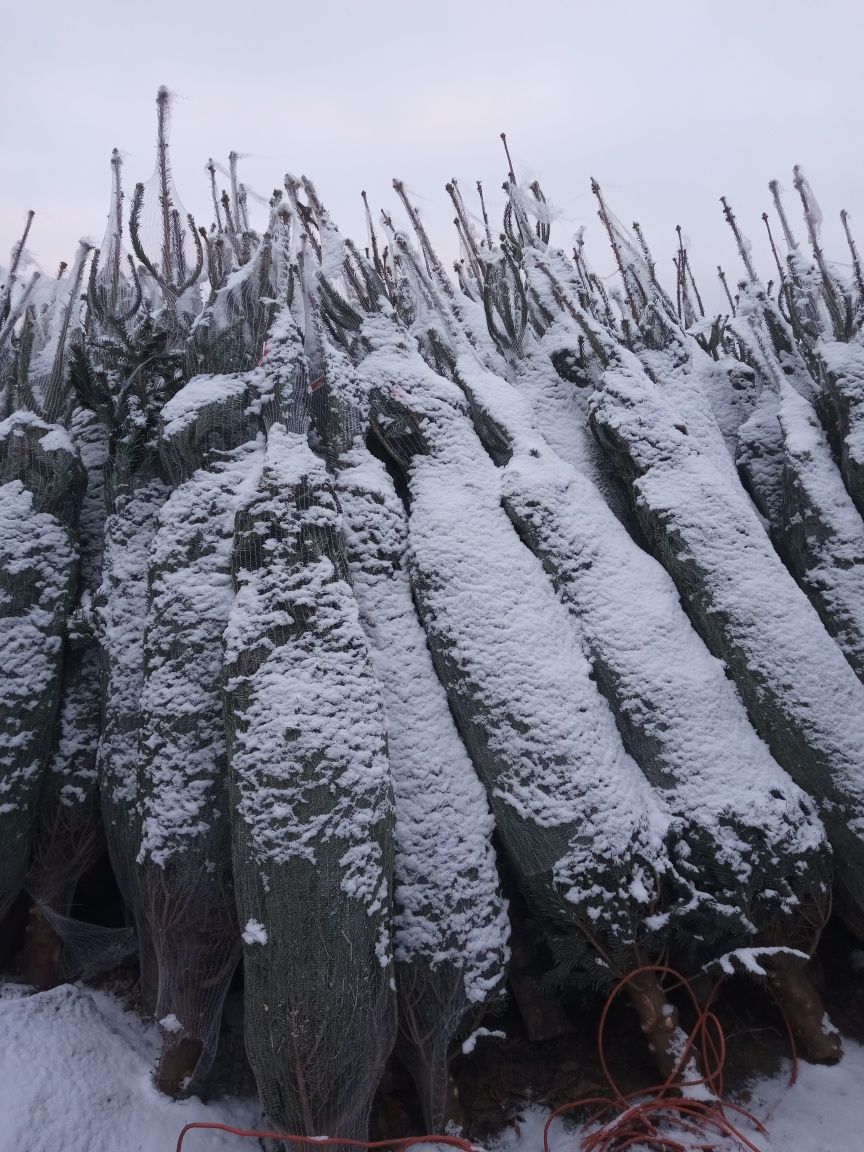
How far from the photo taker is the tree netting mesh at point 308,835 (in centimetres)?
194

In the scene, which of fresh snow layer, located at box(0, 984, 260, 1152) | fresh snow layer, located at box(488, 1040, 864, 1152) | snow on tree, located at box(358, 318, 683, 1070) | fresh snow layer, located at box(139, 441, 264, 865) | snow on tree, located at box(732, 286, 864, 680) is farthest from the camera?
snow on tree, located at box(732, 286, 864, 680)

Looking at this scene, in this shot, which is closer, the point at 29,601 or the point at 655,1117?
the point at 655,1117

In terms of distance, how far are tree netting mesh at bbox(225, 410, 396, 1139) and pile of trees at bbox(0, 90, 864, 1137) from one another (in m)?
0.01

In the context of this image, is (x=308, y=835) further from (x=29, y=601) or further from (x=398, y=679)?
(x=29, y=601)

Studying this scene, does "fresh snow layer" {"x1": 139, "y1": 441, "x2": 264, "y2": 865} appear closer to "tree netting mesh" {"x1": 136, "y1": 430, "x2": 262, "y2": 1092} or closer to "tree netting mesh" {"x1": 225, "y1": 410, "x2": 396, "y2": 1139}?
"tree netting mesh" {"x1": 136, "y1": 430, "x2": 262, "y2": 1092}

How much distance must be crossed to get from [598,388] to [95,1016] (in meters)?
3.91

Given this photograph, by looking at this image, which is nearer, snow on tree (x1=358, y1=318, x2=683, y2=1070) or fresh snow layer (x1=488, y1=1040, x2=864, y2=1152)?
fresh snow layer (x1=488, y1=1040, x2=864, y2=1152)

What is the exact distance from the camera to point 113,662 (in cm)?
284

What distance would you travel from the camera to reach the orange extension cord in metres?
2.00

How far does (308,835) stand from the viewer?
208 cm

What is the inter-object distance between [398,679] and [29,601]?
1.80m

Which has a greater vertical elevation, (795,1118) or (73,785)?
(73,785)

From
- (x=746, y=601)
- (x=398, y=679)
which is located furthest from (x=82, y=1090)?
(x=746, y=601)

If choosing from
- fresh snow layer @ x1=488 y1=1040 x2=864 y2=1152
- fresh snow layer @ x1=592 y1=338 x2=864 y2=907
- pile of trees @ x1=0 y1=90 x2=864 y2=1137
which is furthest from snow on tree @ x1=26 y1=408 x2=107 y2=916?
fresh snow layer @ x1=592 y1=338 x2=864 y2=907
